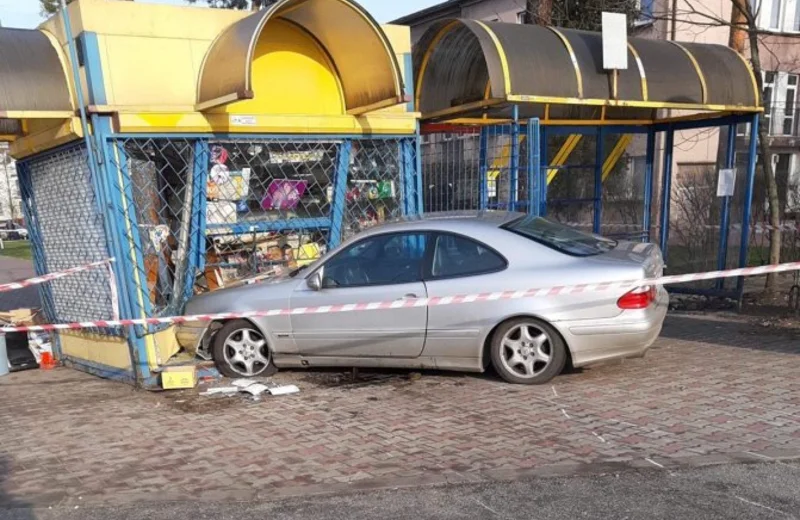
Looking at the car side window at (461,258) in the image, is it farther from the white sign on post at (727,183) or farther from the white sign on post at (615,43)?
the white sign on post at (727,183)

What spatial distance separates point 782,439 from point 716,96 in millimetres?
5507

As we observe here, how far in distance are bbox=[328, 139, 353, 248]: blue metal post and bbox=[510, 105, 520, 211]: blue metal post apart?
2.06 m

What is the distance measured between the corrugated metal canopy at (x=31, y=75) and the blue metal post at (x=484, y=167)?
534 centimetres

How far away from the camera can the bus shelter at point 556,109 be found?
766cm

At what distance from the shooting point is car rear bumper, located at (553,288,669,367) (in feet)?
18.2

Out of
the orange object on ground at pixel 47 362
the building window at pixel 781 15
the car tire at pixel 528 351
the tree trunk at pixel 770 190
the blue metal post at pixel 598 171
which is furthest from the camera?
the building window at pixel 781 15

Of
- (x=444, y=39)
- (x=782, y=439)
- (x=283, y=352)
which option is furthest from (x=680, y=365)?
(x=444, y=39)

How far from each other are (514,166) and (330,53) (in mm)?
2708

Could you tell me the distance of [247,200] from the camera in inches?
306

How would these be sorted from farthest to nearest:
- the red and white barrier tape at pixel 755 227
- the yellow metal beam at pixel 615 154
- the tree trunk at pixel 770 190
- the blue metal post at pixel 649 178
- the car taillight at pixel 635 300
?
1. the yellow metal beam at pixel 615 154
2. the blue metal post at pixel 649 178
3. the red and white barrier tape at pixel 755 227
4. the tree trunk at pixel 770 190
5. the car taillight at pixel 635 300

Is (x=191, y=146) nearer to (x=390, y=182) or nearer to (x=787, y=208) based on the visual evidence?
(x=390, y=182)

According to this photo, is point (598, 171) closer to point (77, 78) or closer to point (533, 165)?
point (533, 165)

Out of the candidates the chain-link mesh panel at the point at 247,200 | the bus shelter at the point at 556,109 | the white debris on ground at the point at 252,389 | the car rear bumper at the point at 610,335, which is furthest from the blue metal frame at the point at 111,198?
the car rear bumper at the point at 610,335

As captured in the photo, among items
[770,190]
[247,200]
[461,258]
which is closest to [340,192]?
[247,200]
